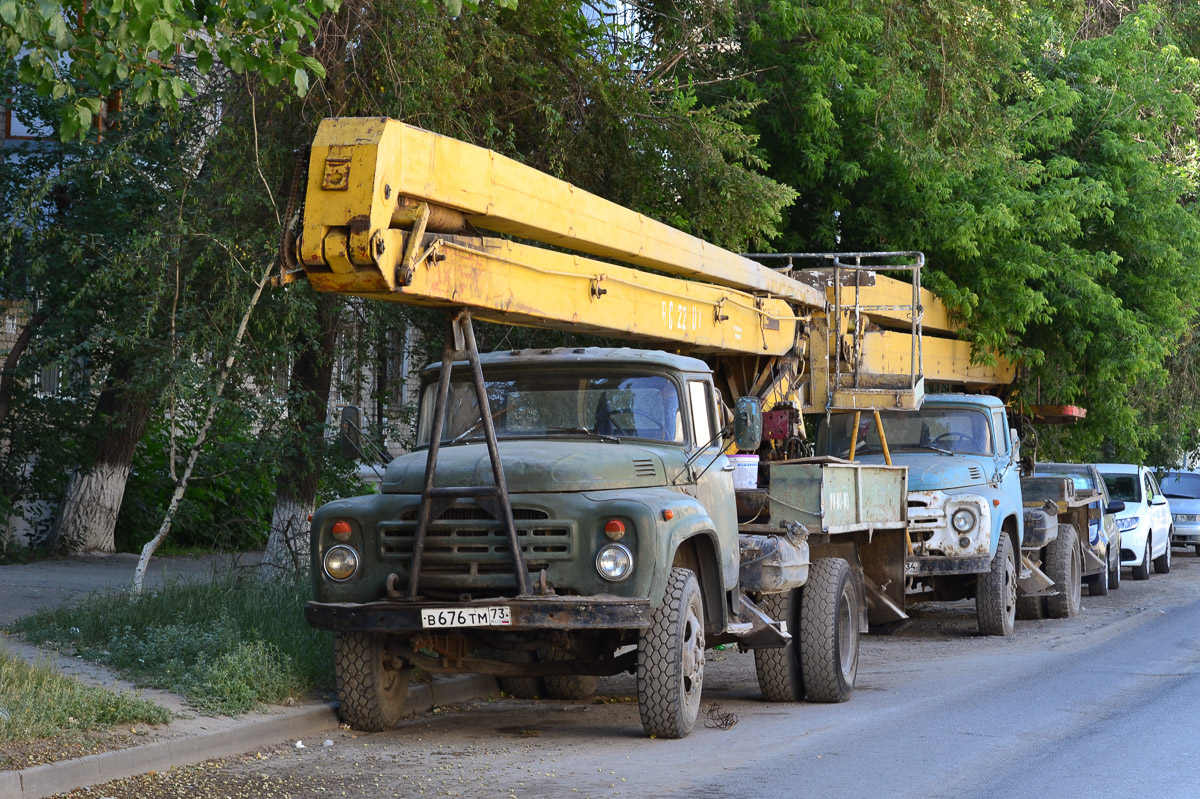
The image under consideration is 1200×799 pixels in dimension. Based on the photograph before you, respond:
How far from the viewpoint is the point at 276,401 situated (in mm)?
11914

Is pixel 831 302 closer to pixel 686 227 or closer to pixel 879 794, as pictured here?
pixel 686 227

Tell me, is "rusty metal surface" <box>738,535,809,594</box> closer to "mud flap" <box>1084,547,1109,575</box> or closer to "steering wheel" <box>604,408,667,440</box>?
"steering wheel" <box>604,408,667,440</box>

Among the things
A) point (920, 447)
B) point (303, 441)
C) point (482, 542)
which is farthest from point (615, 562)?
point (920, 447)

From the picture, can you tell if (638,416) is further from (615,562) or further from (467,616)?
(467,616)

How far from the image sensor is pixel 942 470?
13.6m

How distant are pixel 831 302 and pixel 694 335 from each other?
408cm

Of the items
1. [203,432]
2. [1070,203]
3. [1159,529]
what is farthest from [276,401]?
[1159,529]

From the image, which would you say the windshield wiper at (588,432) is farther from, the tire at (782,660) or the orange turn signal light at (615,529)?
the tire at (782,660)

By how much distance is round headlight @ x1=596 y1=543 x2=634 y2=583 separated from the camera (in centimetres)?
760

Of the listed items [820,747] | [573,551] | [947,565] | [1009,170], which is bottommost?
[820,747]

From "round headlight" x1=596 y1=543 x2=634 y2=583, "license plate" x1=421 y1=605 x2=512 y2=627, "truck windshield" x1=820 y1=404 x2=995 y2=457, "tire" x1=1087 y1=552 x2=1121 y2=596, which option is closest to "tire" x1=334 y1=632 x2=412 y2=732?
"license plate" x1=421 y1=605 x2=512 y2=627

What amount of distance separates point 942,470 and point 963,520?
0.65m

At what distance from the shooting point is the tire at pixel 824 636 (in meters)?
9.59

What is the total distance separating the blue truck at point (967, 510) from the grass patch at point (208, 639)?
5528 mm
